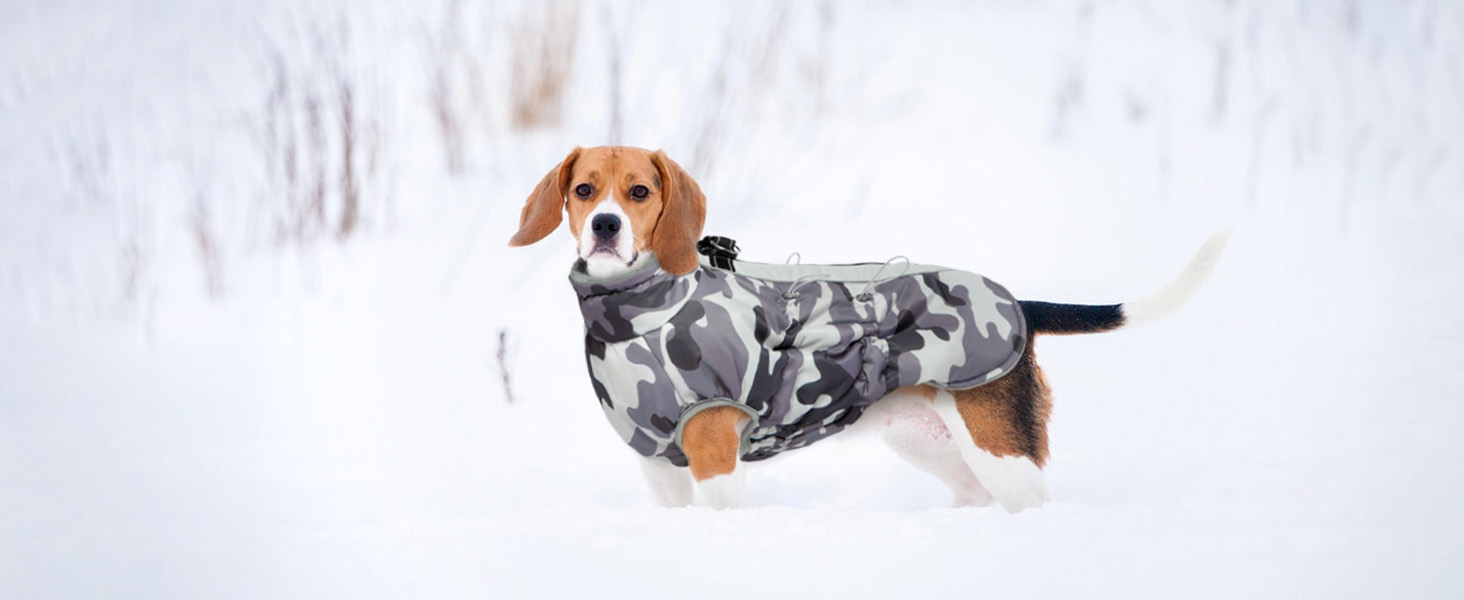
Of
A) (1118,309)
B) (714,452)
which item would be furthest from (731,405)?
(1118,309)

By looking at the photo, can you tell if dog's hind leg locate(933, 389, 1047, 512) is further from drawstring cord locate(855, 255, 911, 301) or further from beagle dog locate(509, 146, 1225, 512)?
drawstring cord locate(855, 255, 911, 301)

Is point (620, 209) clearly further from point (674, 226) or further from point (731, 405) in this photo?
point (731, 405)

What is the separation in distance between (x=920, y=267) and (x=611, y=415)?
81cm

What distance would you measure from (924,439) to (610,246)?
3.24 ft

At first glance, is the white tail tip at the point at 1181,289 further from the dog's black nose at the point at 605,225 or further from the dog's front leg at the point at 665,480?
the dog's black nose at the point at 605,225

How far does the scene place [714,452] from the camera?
2945 mm

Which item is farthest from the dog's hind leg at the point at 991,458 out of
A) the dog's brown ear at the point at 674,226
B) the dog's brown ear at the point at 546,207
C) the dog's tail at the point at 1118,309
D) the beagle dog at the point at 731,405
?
the dog's brown ear at the point at 546,207

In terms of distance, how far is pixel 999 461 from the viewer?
317 centimetres

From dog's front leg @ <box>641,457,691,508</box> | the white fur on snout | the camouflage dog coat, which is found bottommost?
dog's front leg @ <box>641,457,691,508</box>

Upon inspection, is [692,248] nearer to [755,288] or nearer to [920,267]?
[755,288]

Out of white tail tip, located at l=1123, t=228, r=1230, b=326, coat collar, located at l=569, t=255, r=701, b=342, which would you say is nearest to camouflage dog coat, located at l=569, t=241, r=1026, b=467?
coat collar, located at l=569, t=255, r=701, b=342

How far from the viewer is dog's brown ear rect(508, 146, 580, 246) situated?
2.96 metres

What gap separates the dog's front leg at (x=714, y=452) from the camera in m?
2.95

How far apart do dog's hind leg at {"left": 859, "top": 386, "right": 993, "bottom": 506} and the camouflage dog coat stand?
0.09 m
